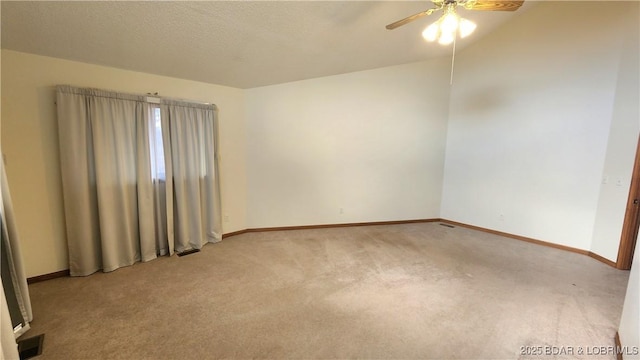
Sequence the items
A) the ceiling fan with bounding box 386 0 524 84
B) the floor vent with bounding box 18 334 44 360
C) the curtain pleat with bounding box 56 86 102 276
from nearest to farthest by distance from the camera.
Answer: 1. the floor vent with bounding box 18 334 44 360
2. the ceiling fan with bounding box 386 0 524 84
3. the curtain pleat with bounding box 56 86 102 276

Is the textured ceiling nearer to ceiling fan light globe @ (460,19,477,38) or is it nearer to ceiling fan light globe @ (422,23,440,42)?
ceiling fan light globe @ (422,23,440,42)

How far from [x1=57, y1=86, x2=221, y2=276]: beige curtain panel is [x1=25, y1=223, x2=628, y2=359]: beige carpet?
290 millimetres

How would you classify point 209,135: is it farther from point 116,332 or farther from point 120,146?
point 116,332

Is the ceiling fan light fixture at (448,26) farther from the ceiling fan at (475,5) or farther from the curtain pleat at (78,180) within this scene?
the curtain pleat at (78,180)

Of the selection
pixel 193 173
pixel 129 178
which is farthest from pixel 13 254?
pixel 193 173

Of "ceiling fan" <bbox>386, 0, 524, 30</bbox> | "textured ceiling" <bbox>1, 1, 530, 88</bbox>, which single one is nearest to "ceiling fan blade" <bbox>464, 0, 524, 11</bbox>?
"ceiling fan" <bbox>386, 0, 524, 30</bbox>

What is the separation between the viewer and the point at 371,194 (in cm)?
472

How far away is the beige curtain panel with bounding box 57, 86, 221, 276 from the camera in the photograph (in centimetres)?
262

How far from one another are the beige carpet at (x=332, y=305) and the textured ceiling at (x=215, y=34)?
2.24 m

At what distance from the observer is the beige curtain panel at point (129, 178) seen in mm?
2615

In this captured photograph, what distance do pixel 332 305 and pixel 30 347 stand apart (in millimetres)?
2188

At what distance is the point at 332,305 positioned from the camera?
232 centimetres

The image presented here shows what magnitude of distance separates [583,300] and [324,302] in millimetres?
2460

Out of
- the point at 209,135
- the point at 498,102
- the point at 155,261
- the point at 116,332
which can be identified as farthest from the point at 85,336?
the point at 498,102
